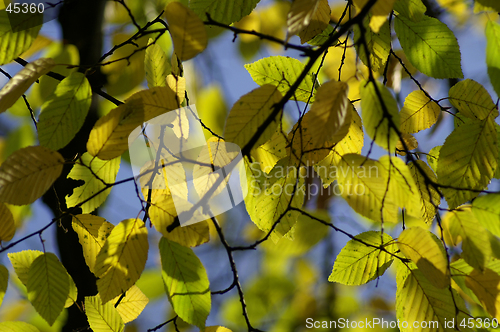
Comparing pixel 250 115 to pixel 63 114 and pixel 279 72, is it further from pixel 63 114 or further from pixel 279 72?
pixel 63 114

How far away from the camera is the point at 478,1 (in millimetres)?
502

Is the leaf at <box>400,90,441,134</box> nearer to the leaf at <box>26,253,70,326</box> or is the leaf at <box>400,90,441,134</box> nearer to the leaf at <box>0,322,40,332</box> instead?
the leaf at <box>26,253,70,326</box>

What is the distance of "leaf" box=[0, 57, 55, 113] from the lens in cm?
46

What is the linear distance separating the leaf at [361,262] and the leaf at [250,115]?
0.27 meters

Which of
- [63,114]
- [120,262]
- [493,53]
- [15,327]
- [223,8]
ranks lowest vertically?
[15,327]

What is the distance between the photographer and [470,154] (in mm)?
564

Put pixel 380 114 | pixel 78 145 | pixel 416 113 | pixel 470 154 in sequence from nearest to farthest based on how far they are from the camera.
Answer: pixel 380 114, pixel 470 154, pixel 416 113, pixel 78 145

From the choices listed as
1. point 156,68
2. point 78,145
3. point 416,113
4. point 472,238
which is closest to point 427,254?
point 472,238

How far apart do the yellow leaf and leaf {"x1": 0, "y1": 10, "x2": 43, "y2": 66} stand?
1.55ft

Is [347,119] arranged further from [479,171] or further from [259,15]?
[259,15]

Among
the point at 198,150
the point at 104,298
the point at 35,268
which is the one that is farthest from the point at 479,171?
the point at 35,268

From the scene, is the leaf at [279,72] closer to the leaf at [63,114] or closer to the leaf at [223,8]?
the leaf at [223,8]

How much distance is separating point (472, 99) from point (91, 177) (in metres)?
0.72

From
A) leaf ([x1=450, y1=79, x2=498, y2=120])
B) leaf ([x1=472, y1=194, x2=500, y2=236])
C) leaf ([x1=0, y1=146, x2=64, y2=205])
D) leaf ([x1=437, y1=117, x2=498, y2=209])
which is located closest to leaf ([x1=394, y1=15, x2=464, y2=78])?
leaf ([x1=450, y1=79, x2=498, y2=120])
